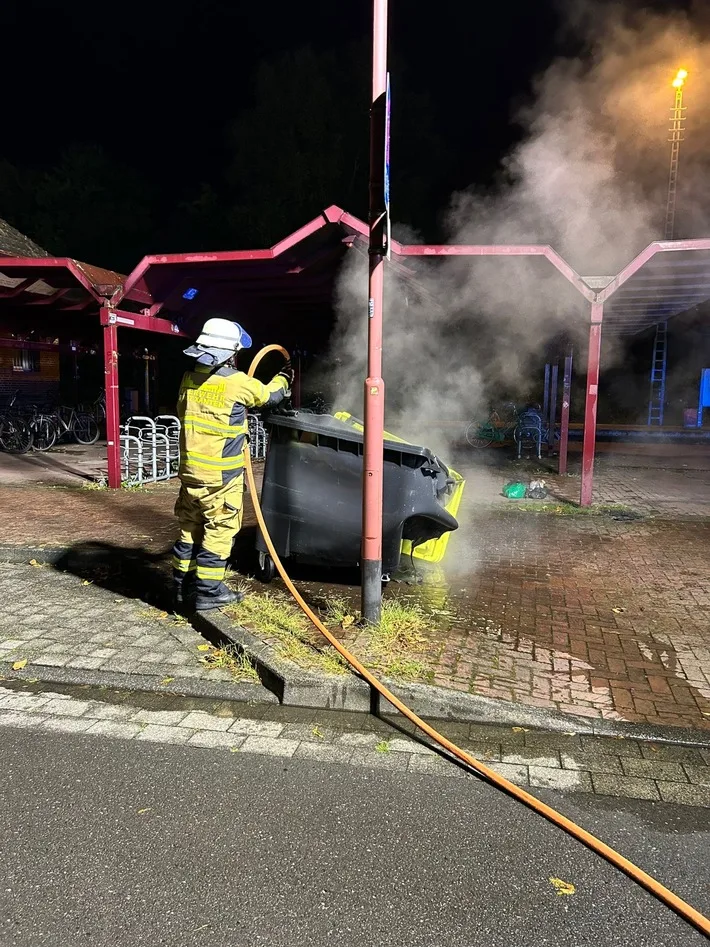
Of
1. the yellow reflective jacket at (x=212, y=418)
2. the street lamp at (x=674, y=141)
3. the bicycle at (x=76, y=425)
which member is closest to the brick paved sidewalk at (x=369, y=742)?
the yellow reflective jacket at (x=212, y=418)

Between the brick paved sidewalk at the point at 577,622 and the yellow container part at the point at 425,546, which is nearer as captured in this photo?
the brick paved sidewalk at the point at 577,622

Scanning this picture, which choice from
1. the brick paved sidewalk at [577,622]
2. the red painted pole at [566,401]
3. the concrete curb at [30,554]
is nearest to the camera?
the brick paved sidewalk at [577,622]

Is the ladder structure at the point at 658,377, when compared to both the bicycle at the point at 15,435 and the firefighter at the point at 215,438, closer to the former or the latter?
the bicycle at the point at 15,435

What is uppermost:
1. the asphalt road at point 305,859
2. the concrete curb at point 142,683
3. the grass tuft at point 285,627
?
the grass tuft at point 285,627

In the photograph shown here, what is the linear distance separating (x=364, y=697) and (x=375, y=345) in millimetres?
1884

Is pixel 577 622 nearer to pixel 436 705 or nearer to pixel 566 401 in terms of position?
pixel 436 705

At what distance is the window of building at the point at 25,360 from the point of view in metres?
16.3

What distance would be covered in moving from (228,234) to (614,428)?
60.3 ft

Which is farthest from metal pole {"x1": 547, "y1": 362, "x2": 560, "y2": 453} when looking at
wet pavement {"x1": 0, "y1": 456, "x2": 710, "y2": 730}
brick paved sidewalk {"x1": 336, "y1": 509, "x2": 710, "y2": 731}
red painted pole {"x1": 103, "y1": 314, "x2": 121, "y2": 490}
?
red painted pole {"x1": 103, "y1": 314, "x2": 121, "y2": 490}

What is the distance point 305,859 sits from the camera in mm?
2258

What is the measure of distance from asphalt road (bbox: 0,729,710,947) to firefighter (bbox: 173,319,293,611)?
57.5 inches

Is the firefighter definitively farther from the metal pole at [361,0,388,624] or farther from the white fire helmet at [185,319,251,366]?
the metal pole at [361,0,388,624]

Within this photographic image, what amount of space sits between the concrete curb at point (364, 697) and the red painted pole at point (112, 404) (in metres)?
5.73

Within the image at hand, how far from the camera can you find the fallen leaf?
212 cm
